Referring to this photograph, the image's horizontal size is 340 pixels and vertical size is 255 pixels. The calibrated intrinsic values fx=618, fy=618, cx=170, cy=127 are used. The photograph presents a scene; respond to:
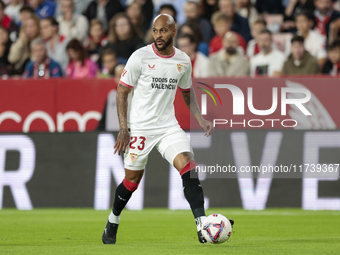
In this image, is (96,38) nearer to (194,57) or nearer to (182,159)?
(194,57)

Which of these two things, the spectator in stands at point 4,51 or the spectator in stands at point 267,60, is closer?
the spectator in stands at point 267,60

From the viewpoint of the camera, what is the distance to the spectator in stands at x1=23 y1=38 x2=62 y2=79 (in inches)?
500

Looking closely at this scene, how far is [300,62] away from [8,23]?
744 centimetres

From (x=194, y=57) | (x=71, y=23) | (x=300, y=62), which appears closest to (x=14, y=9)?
(x=71, y=23)

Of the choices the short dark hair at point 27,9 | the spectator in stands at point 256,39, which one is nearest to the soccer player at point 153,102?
the spectator in stands at point 256,39

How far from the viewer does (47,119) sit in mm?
11828

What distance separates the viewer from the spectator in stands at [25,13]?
14.4 meters

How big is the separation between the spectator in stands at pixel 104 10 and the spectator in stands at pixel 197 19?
6.63ft

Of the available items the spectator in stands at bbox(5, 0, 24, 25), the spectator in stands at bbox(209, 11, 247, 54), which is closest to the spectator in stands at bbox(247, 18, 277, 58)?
the spectator in stands at bbox(209, 11, 247, 54)

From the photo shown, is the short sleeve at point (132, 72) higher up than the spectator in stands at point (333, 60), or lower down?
higher up

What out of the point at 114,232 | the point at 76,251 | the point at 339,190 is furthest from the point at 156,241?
the point at 339,190

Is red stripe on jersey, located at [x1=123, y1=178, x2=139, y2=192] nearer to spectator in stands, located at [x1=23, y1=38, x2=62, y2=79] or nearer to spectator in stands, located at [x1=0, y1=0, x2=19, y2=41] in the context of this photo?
spectator in stands, located at [x1=23, y1=38, x2=62, y2=79]

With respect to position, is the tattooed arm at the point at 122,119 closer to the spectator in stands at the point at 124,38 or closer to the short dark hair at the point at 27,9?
the spectator in stands at the point at 124,38

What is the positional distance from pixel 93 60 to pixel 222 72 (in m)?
3.31
